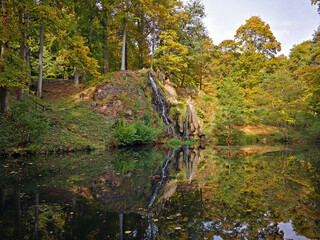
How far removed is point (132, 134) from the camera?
1319cm

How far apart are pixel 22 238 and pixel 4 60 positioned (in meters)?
9.73

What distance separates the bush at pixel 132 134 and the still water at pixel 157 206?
23.8 feet

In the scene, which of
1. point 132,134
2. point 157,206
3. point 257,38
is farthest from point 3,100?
point 257,38

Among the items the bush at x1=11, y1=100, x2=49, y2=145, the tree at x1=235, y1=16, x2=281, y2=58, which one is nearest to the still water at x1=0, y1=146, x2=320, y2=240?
the bush at x1=11, y1=100, x2=49, y2=145

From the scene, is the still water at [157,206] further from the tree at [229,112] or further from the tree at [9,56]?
the tree at [229,112]

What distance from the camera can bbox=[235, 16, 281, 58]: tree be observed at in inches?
1193

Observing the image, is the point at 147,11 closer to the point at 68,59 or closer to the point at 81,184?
the point at 68,59

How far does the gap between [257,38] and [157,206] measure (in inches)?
1387

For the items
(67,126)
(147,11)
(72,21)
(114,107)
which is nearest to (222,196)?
(67,126)

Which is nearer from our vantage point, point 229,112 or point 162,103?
point 162,103

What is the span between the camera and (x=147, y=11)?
59.1 ft

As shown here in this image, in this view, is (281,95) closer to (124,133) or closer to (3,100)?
(124,133)

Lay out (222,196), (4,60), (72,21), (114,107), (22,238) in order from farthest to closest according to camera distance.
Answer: (114,107)
(72,21)
(4,60)
(222,196)
(22,238)

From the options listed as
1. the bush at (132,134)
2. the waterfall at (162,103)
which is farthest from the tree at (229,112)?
the bush at (132,134)
